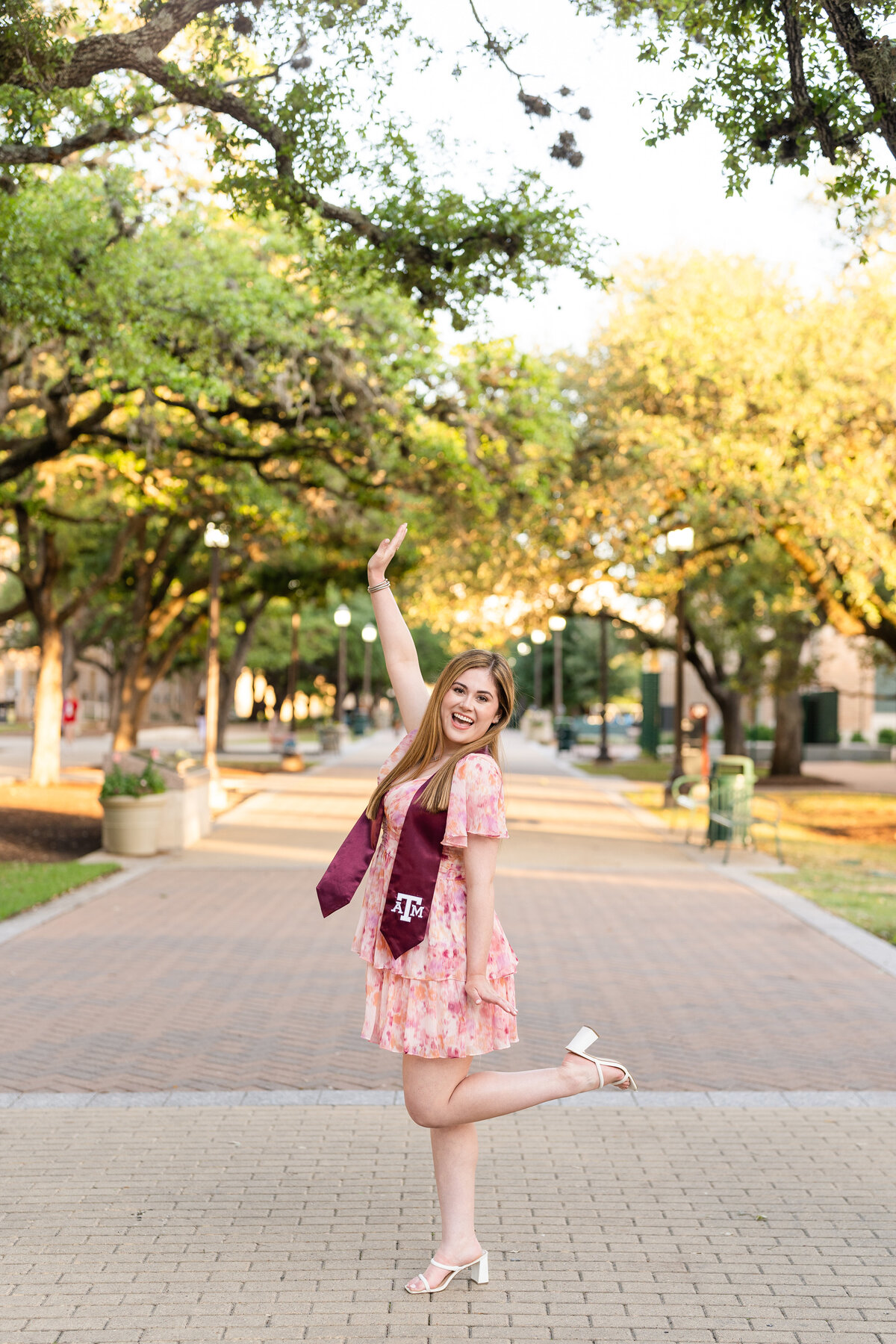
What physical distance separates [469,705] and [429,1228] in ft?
6.00

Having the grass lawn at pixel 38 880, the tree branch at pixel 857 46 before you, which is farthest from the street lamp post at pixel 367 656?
the tree branch at pixel 857 46

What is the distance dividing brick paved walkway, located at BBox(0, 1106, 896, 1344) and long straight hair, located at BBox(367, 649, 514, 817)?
1.45m

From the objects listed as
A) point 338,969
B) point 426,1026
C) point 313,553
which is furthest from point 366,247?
point 313,553

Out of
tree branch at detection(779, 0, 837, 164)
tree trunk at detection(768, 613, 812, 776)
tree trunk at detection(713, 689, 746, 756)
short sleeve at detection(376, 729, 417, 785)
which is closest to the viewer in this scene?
short sleeve at detection(376, 729, 417, 785)

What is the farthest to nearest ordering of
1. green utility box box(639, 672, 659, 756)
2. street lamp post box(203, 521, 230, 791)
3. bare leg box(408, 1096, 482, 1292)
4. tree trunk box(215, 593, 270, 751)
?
green utility box box(639, 672, 659, 756)
tree trunk box(215, 593, 270, 751)
street lamp post box(203, 521, 230, 791)
bare leg box(408, 1096, 482, 1292)

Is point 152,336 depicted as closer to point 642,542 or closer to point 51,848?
point 51,848

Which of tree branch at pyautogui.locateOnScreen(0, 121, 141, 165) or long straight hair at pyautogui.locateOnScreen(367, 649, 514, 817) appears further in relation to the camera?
tree branch at pyautogui.locateOnScreen(0, 121, 141, 165)

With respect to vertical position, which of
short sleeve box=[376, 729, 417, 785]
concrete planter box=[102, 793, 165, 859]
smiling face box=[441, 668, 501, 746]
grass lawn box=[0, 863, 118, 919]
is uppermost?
smiling face box=[441, 668, 501, 746]

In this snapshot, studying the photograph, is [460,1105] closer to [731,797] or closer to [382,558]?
[382,558]

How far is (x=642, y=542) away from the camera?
2095cm

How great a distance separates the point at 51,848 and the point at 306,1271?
1124cm

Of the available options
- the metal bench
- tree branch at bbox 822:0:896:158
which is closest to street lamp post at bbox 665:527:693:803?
the metal bench

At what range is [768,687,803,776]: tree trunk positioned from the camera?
31.1 meters

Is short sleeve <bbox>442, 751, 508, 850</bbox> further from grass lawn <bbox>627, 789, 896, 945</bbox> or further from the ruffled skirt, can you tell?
grass lawn <bbox>627, 789, 896, 945</bbox>
